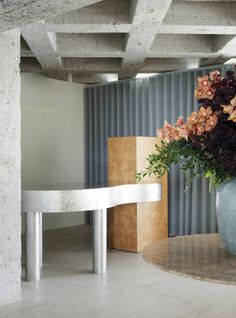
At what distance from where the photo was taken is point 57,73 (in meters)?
7.25

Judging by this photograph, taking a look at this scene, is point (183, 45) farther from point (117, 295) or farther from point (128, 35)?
point (117, 295)

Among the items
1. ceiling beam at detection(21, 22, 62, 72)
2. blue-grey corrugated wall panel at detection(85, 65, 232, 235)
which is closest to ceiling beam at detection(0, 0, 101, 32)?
ceiling beam at detection(21, 22, 62, 72)

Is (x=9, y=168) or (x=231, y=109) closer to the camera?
(x=231, y=109)

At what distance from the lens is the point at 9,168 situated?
11.8ft

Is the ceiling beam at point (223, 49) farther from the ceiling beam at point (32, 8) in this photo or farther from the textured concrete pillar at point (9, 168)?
the ceiling beam at point (32, 8)

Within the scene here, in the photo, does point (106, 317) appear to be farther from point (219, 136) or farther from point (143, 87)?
point (143, 87)

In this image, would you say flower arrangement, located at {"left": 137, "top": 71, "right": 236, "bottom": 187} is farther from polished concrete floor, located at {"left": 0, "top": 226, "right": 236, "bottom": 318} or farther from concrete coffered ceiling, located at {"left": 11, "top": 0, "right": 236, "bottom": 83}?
polished concrete floor, located at {"left": 0, "top": 226, "right": 236, "bottom": 318}

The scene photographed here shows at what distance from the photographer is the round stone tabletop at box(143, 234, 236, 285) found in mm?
1585

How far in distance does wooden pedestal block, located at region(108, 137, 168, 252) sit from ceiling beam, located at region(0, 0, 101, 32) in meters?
3.03

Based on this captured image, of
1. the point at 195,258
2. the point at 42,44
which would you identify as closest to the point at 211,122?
the point at 195,258

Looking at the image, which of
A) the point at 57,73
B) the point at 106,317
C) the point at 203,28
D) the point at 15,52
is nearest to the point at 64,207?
the point at 106,317

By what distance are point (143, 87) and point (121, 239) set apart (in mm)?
2594

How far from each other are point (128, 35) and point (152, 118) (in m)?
2.20

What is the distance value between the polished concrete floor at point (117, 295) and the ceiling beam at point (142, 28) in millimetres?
2523
